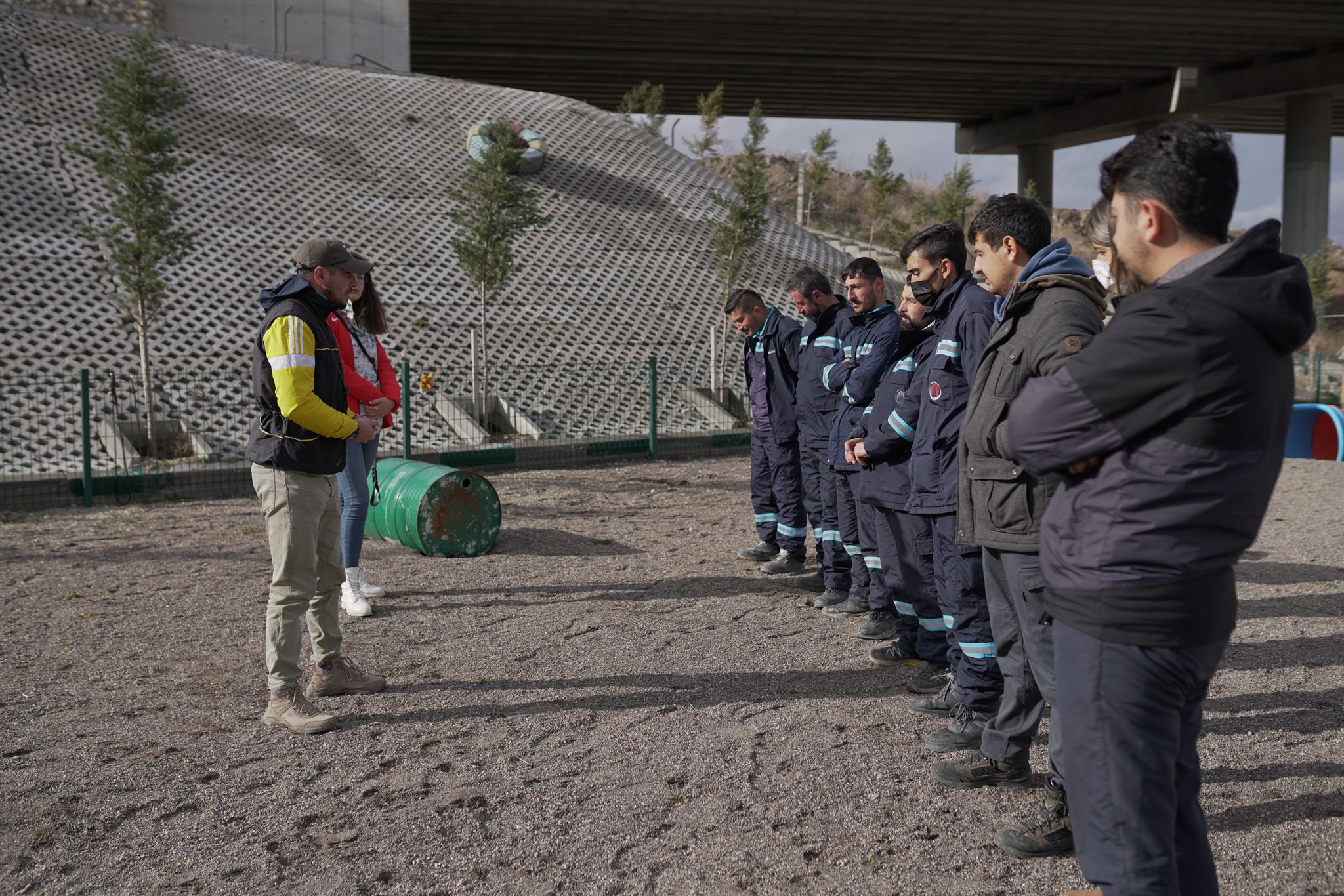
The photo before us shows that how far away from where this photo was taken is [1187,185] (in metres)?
1.96

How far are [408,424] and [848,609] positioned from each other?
6.41m

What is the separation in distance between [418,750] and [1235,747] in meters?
3.06

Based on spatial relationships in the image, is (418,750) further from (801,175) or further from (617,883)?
(801,175)

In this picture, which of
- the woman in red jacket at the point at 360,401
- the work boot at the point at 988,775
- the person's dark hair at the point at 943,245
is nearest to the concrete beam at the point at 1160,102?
the person's dark hair at the point at 943,245

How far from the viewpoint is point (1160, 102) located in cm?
3150

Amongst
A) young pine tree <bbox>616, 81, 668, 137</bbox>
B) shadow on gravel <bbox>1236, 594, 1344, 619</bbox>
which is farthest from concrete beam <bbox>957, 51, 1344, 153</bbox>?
shadow on gravel <bbox>1236, 594, 1344, 619</bbox>

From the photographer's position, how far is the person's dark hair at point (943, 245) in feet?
13.5

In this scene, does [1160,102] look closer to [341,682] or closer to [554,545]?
[554,545]

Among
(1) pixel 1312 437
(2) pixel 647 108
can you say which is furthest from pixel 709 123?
(1) pixel 1312 437

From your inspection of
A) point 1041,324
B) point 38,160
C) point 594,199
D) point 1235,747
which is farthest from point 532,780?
point 594,199

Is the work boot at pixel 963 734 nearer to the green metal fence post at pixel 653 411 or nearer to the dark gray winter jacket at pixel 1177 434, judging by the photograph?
the dark gray winter jacket at pixel 1177 434

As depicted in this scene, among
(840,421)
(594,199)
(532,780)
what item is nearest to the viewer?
(532,780)

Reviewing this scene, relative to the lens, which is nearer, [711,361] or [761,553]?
[761,553]

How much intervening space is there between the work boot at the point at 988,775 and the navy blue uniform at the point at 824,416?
253 cm
